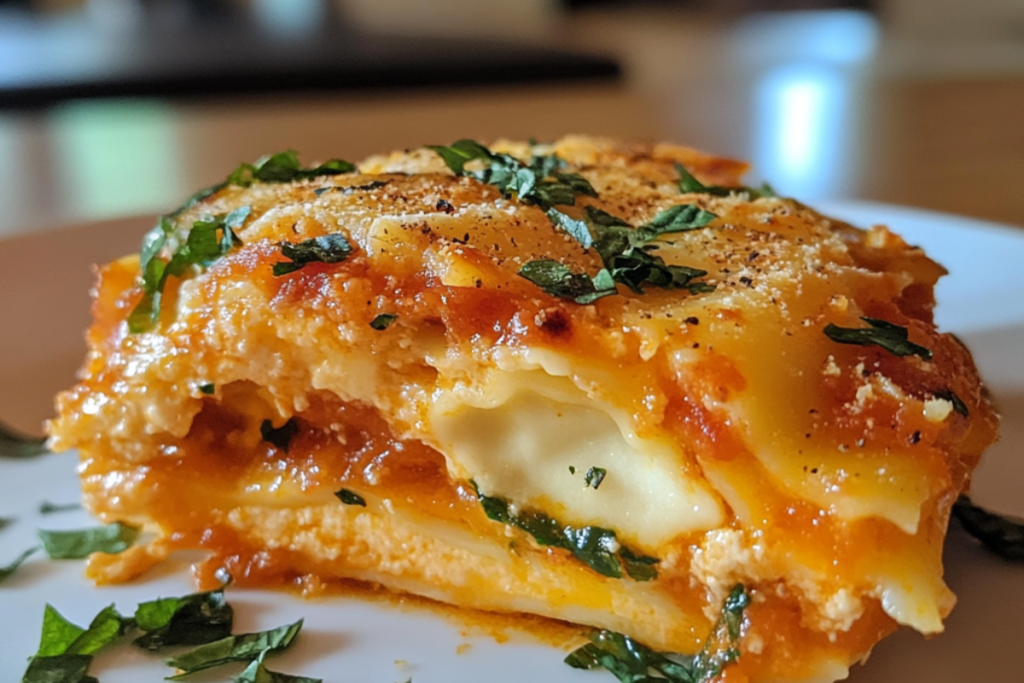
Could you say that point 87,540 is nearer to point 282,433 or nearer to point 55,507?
point 55,507

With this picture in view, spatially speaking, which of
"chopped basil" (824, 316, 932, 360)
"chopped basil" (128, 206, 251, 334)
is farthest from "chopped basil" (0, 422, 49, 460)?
"chopped basil" (824, 316, 932, 360)

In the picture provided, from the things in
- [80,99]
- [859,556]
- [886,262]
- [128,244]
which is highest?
[886,262]

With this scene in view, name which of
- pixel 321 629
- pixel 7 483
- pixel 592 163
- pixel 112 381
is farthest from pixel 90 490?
→ pixel 592 163

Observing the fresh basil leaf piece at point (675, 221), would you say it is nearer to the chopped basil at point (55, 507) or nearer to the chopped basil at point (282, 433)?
the chopped basil at point (282, 433)

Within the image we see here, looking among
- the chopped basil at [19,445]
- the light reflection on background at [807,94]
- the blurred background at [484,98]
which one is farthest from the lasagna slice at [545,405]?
the light reflection on background at [807,94]

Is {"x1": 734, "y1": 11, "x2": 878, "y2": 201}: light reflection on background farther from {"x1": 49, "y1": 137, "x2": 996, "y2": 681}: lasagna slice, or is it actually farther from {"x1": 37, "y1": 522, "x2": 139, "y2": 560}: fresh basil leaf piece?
{"x1": 37, "y1": 522, "x2": 139, "y2": 560}: fresh basil leaf piece

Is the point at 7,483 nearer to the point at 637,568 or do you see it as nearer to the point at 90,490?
the point at 90,490

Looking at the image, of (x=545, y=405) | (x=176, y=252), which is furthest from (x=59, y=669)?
(x=545, y=405)
